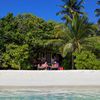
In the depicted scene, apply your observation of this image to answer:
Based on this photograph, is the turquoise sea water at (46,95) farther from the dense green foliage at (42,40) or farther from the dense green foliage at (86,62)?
the dense green foliage at (42,40)

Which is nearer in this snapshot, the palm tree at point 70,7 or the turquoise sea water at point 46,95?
the turquoise sea water at point 46,95

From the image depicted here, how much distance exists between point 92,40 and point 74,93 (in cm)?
1441

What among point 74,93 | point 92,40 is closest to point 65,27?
point 92,40

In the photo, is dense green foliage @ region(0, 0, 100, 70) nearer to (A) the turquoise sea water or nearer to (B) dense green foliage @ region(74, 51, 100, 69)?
(B) dense green foliage @ region(74, 51, 100, 69)

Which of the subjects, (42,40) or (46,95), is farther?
(42,40)

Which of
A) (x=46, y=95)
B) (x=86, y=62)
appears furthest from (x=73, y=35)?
(x=46, y=95)

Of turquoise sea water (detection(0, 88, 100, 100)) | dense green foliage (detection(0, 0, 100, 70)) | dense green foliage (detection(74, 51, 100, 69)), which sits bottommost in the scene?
turquoise sea water (detection(0, 88, 100, 100))

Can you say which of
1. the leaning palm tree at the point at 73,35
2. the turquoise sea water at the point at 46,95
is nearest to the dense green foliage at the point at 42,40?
the leaning palm tree at the point at 73,35

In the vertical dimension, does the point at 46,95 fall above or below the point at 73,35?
below

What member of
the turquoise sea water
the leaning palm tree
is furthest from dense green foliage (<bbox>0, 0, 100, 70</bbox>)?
the turquoise sea water

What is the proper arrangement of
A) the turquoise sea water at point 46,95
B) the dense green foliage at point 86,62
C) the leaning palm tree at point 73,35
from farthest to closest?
the leaning palm tree at point 73,35
the dense green foliage at point 86,62
the turquoise sea water at point 46,95

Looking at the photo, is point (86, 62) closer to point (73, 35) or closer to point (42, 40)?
point (73, 35)

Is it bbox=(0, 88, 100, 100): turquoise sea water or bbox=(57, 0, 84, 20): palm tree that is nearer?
bbox=(0, 88, 100, 100): turquoise sea water

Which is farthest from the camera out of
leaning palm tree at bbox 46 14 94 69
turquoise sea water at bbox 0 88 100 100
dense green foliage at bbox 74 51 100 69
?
leaning palm tree at bbox 46 14 94 69
